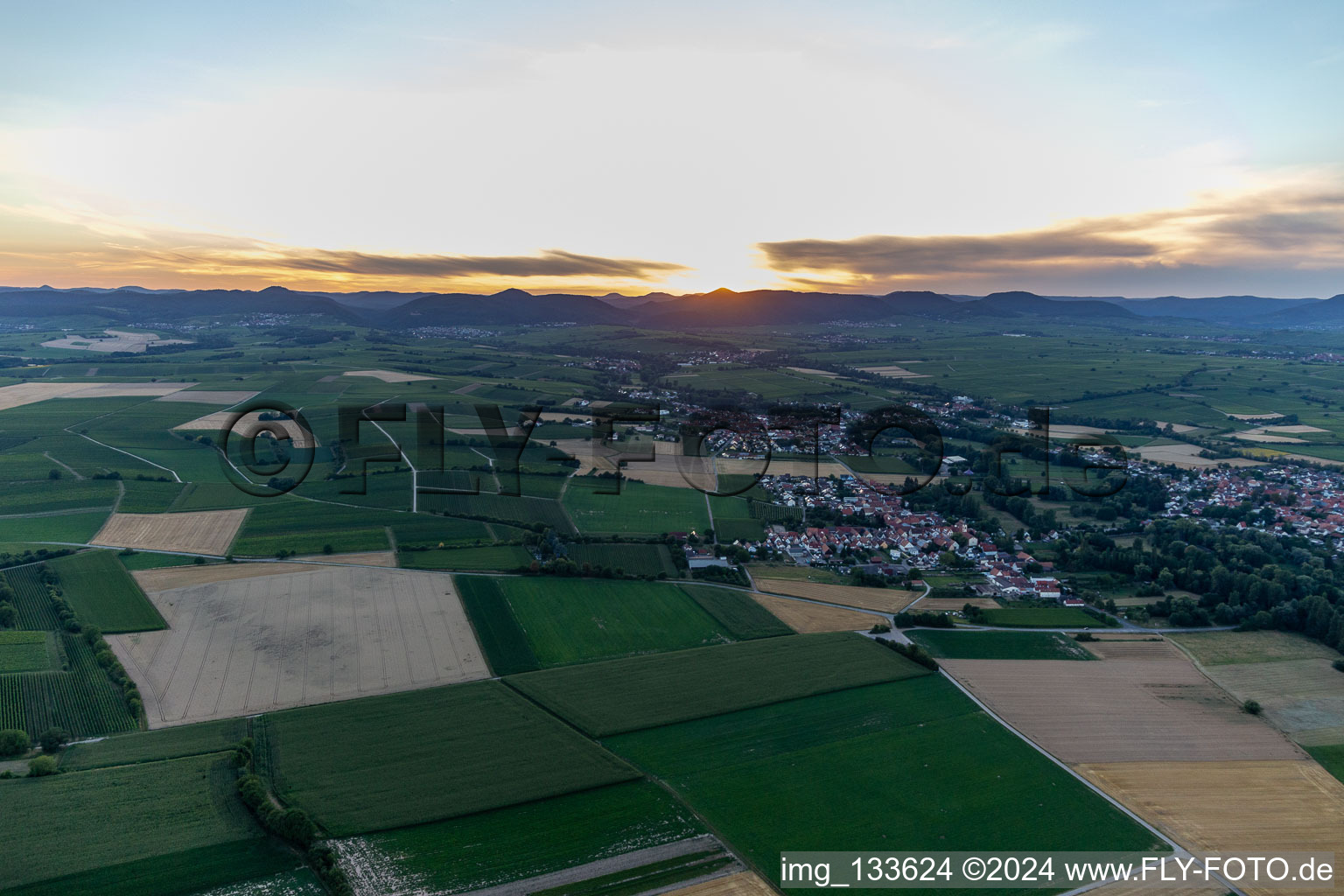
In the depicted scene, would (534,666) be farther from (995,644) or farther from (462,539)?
(995,644)

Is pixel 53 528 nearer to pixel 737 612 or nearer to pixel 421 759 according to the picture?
pixel 421 759

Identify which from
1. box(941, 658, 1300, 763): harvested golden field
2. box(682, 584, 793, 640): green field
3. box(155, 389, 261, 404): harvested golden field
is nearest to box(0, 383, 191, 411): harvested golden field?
box(155, 389, 261, 404): harvested golden field

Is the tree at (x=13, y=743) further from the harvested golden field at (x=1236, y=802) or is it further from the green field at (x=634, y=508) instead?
the harvested golden field at (x=1236, y=802)

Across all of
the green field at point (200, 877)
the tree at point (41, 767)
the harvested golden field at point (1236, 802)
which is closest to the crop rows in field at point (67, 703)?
the tree at point (41, 767)

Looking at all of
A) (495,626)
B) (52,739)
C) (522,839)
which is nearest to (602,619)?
(495,626)

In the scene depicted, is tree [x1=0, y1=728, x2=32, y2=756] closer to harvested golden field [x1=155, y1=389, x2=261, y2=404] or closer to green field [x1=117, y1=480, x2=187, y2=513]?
green field [x1=117, y1=480, x2=187, y2=513]
